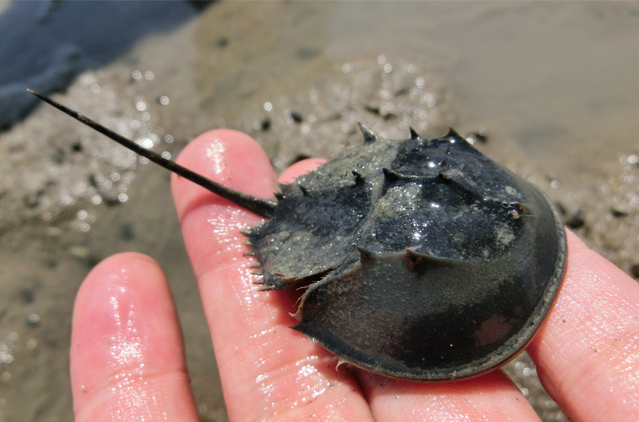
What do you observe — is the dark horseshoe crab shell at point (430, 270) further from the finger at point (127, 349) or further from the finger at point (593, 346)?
the finger at point (127, 349)

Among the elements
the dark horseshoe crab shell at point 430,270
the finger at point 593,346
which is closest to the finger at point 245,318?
the dark horseshoe crab shell at point 430,270

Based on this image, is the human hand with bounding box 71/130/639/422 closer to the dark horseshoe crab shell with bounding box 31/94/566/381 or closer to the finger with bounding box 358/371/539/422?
the finger with bounding box 358/371/539/422

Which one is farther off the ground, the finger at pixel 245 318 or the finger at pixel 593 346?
the finger at pixel 593 346

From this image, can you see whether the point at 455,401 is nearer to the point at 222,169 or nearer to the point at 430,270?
the point at 430,270

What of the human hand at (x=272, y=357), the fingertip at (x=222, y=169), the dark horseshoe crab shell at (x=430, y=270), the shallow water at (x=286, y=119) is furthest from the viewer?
the shallow water at (x=286, y=119)

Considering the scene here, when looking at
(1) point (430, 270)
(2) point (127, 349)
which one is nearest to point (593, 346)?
(1) point (430, 270)

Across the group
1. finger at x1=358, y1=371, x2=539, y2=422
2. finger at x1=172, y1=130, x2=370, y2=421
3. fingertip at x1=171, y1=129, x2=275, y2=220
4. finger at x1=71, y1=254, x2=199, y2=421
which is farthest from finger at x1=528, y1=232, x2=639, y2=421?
fingertip at x1=171, y1=129, x2=275, y2=220
